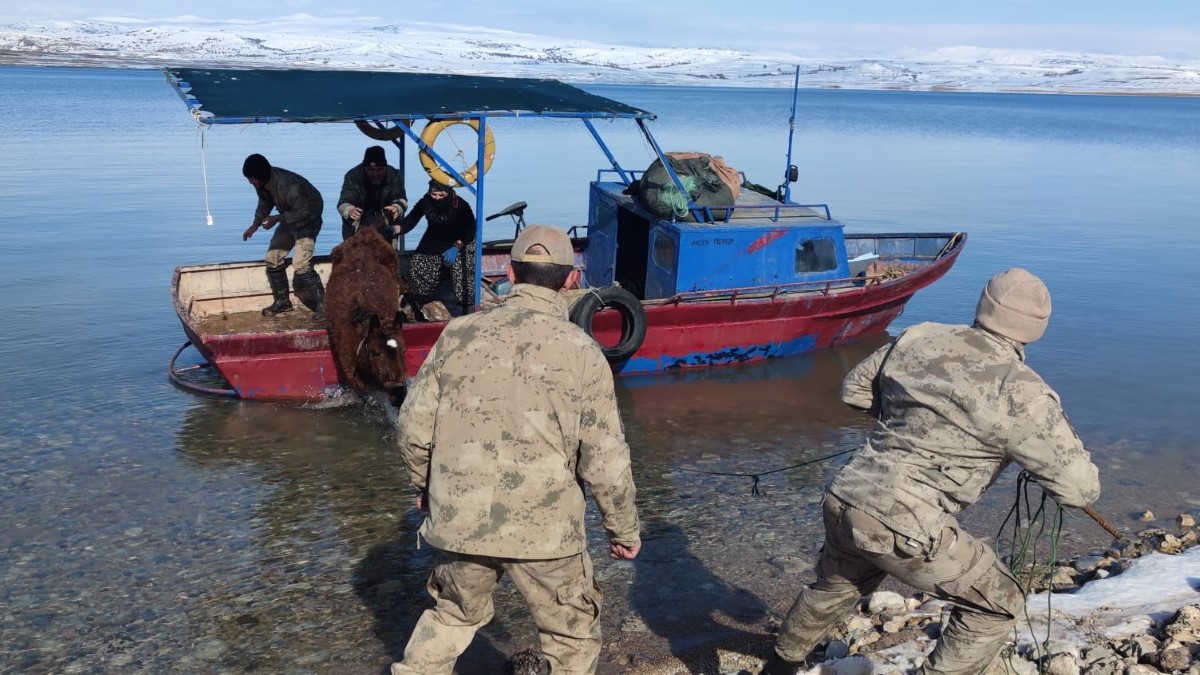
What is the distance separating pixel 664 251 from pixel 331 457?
4367 mm

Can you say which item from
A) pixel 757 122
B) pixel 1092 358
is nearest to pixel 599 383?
pixel 1092 358

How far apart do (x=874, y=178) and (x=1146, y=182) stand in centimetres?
855

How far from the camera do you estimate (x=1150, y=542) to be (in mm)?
7000

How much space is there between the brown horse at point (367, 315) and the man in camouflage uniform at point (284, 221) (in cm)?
93

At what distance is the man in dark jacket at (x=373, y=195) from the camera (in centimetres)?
1016

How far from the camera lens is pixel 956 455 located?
3695 mm

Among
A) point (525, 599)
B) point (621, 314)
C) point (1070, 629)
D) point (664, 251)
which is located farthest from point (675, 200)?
point (525, 599)

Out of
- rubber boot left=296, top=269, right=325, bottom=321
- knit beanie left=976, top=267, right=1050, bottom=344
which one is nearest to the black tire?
rubber boot left=296, top=269, right=325, bottom=321

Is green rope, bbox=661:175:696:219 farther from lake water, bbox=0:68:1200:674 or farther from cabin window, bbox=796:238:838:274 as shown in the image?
lake water, bbox=0:68:1200:674

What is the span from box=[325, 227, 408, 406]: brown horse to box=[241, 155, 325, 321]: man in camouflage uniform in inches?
36.5

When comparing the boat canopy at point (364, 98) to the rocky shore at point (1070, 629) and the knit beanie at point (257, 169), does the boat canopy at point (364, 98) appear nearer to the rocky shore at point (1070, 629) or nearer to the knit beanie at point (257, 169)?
the knit beanie at point (257, 169)

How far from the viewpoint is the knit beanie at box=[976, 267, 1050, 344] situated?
3.63 metres

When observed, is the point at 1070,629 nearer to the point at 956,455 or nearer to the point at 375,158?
the point at 956,455

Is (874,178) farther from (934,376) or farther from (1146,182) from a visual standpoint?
(934,376)
